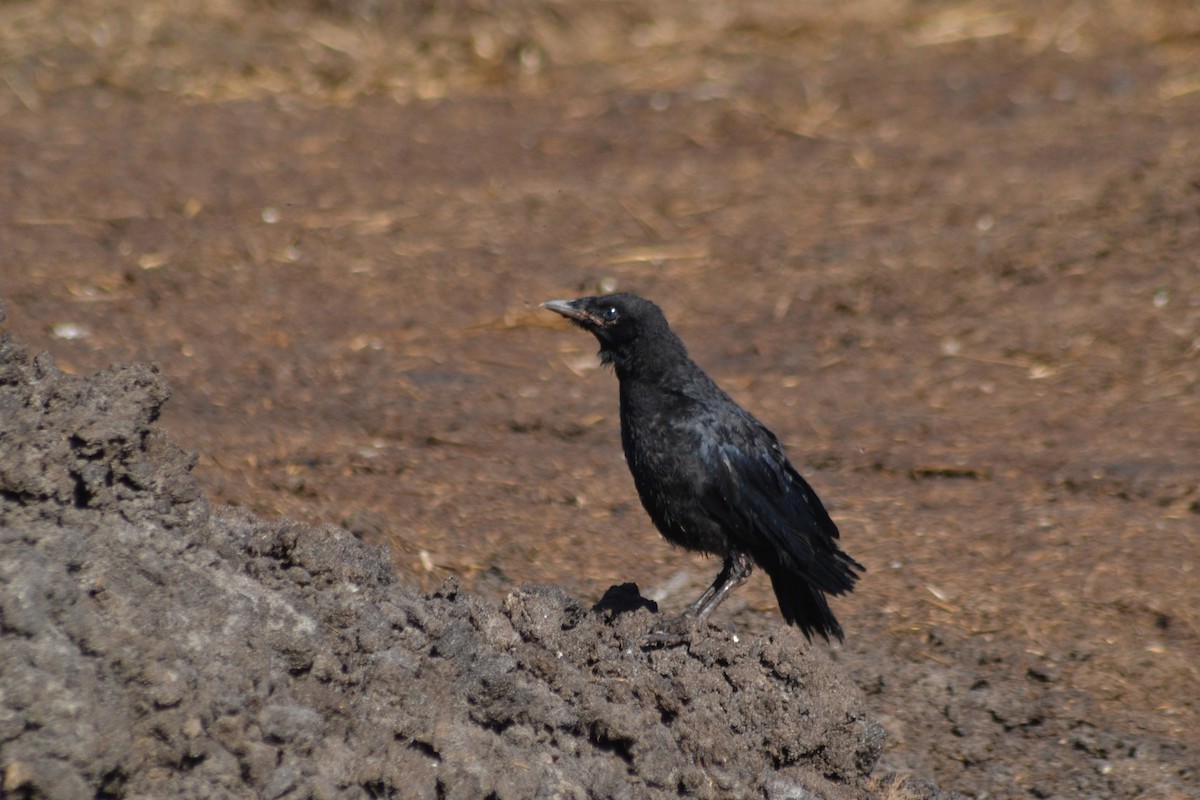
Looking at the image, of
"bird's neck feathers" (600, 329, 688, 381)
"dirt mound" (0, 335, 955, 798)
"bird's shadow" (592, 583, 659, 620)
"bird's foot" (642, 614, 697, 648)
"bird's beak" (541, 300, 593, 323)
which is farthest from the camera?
"bird's beak" (541, 300, 593, 323)

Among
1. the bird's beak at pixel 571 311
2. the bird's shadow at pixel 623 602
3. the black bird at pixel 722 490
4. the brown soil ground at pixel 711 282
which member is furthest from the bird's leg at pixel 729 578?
the bird's beak at pixel 571 311

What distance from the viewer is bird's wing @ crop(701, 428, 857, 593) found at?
5789 mm

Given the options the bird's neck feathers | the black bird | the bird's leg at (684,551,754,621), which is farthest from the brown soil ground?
the bird's neck feathers

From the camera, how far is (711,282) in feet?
34.6

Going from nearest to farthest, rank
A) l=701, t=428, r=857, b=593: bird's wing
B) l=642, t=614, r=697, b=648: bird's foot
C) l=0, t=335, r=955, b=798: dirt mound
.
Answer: l=0, t=335, r=955, b=798: dirt mound
l=642, t=614, r=697, b=648: bird's foot
l=701, t=428, r=857, b=593: bird's wing

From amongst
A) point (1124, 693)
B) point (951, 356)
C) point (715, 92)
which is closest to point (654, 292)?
point (951, 356)

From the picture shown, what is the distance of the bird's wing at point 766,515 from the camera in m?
5.79

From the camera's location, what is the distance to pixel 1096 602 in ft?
21.8

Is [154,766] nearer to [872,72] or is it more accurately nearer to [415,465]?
[415,465]

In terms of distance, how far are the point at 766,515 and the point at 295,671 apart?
7.61 feet

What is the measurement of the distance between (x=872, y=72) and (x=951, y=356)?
5477 millimetres

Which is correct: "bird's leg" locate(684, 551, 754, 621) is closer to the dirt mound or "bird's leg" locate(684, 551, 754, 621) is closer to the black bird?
the black bird

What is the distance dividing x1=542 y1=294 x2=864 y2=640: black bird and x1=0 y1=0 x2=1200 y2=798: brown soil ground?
20.4 inches

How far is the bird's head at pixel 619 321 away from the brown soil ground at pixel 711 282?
43.1 inches
